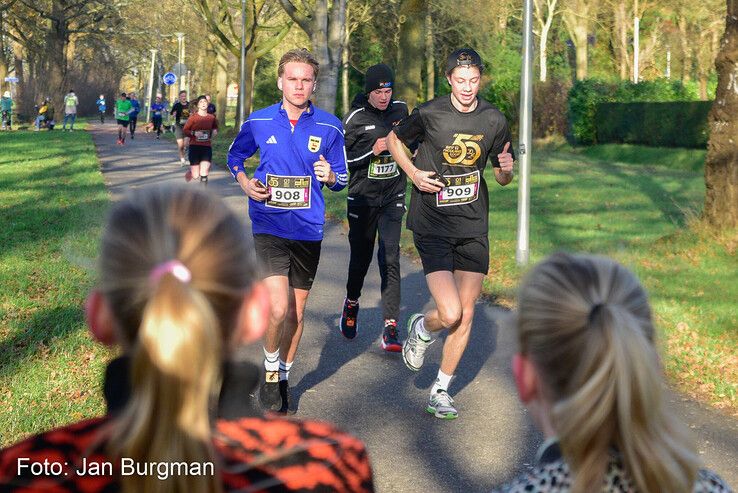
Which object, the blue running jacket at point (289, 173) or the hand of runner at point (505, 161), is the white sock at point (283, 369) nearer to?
the blue running jacket at point (289, 173)

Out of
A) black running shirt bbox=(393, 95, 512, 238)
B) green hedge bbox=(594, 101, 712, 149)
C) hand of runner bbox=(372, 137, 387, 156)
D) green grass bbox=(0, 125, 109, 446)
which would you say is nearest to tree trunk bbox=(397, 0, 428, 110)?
green grass bbox=(0, 125, 109, 446)

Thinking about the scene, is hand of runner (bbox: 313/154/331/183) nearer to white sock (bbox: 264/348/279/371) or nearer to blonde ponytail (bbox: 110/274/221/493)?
white sock (bbox: 264/348/279/371)

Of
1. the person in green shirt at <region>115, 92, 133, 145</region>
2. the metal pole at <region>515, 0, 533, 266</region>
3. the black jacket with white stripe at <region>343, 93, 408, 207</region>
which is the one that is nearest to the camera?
the black jacket with white stripe at <region>343, 93, 408, 207</region>

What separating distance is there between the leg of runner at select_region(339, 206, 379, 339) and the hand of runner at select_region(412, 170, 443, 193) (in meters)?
1.93

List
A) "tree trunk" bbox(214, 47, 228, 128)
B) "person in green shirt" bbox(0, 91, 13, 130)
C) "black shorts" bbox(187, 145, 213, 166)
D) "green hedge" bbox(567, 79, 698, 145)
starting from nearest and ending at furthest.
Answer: "black shorts" bbox(187, 145, 213, 166), "green hedge" bbox(567, 79, 698, 145), "tree trunk" bbox(214, 47, 228, 128), "person in green shirt" bbox(0, 91, 13, 130)

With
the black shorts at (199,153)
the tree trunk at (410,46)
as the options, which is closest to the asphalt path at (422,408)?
the black shorts at (199,153)

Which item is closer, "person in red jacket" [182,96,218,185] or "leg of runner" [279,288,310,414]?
"leg of runner" [279,288,310,414]

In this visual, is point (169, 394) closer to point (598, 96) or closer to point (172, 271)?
point (172, 271)

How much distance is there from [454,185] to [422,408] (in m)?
1.35

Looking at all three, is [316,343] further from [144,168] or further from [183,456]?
[144,168]

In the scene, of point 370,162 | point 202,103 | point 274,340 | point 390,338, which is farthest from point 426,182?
point 202,103

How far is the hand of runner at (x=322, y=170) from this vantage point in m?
6.04

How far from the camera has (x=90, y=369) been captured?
6906mm

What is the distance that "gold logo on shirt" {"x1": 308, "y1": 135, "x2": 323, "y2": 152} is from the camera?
633 cm
